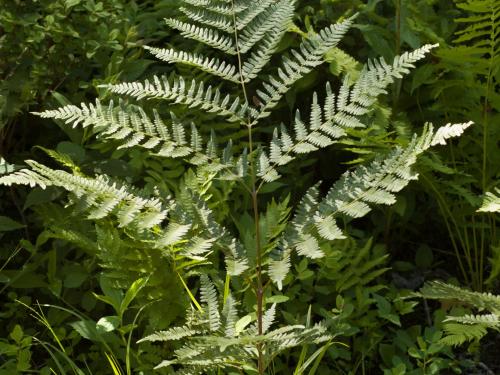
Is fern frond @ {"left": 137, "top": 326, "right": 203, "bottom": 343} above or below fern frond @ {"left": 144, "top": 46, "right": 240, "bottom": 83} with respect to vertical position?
below

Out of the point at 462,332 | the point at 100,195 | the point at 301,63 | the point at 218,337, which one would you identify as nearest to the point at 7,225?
the point at 100,195

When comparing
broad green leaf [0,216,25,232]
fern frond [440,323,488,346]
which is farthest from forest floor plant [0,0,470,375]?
broad green leaf [0,216,25,232]

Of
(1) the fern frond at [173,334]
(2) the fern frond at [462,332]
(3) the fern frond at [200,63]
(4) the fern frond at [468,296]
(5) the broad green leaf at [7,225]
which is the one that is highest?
(3) the fern frond at [200,63]

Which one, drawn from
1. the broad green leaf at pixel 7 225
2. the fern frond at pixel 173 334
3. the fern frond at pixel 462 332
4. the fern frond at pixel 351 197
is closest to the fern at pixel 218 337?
the fern frond at pixel 173 334

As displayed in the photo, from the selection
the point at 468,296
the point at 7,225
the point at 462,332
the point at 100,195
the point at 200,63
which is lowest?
the point at 462,332

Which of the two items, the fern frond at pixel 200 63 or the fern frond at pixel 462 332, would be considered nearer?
the fern frond at pixel 200 63

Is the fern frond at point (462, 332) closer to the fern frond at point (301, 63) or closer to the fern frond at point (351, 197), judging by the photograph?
the fern frond at point (351, 197)

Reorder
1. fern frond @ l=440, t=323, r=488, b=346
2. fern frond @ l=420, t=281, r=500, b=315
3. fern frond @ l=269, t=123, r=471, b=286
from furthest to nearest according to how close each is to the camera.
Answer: fern frond @ l=440, t=323, r=488, b=346 < fern frond @ l=420, t=281, r=500, b=315 < fern frond @ l=269, t=123, r=471, b=286

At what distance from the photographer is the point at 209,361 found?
200cm

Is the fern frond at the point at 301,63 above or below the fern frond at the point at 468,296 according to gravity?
above

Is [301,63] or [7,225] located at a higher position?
[301,63]

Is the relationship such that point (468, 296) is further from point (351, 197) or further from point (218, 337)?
point (218, 337)

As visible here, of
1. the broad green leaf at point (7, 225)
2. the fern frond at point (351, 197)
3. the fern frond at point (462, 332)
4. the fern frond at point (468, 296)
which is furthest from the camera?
the broad green leaf at point (7, 225)

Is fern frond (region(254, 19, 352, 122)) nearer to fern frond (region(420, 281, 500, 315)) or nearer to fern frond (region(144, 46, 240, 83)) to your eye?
fern frond (region(144, 46, 240, 83))
